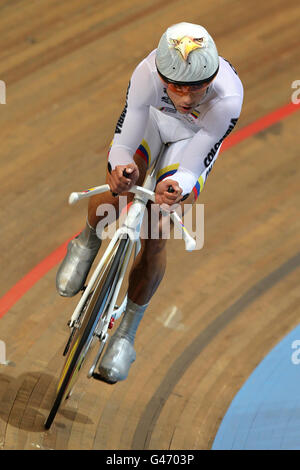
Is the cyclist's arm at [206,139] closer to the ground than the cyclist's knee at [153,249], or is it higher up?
higher up

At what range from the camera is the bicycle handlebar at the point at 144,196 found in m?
3.34

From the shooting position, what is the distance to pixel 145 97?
3.60 m

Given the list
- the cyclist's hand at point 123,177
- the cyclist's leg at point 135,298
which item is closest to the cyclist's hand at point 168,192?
the cyclist's hand at point 123,177

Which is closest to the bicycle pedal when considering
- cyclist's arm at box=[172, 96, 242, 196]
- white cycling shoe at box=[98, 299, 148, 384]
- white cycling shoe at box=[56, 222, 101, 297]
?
white cycling shoe at box=[98, 299, 148, 384]

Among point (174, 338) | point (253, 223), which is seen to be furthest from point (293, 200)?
point (174, 338)

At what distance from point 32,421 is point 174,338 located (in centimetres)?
93

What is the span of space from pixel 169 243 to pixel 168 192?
169cm

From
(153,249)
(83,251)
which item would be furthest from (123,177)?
(83,251)

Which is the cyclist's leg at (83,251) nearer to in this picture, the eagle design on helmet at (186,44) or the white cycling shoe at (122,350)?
the white cycling shoe at (122,350)

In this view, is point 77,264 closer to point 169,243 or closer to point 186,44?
point 169,243

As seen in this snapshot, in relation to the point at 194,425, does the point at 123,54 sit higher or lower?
higher

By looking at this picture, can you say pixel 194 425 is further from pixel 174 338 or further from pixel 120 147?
pixel 120 147

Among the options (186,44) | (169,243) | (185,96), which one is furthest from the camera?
(169,243)

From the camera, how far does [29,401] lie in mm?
4121
